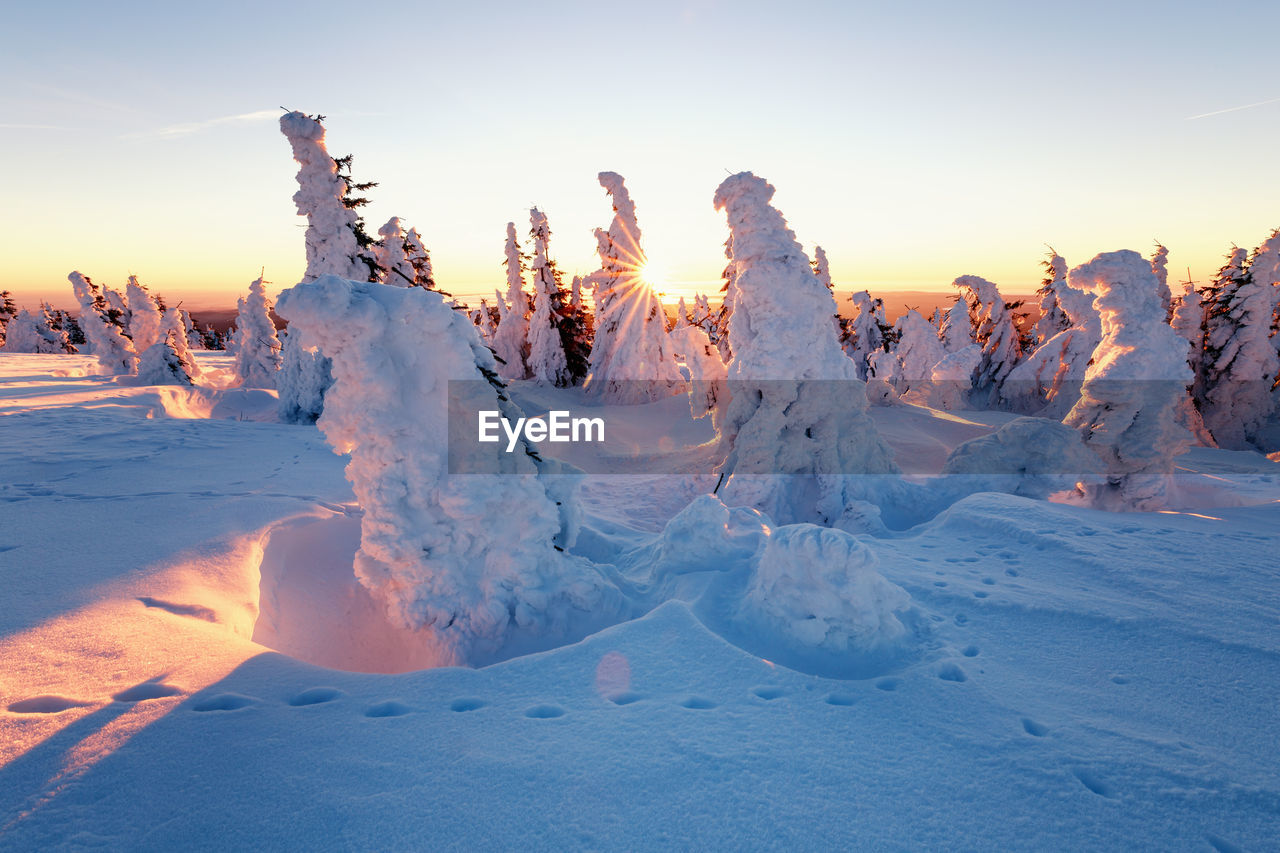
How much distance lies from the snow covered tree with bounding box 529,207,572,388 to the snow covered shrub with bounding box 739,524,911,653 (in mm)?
24201

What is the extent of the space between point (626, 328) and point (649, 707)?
21793 mm

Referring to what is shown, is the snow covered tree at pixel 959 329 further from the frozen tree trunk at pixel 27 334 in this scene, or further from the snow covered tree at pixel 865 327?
the frozen tree trunk at pixel 27 334

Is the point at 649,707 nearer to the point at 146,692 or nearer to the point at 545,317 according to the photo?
the point at 146,692

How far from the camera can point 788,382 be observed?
430 inches

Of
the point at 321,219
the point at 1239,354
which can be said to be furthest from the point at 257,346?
the point at 1239,354

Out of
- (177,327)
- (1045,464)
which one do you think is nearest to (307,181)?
(177,327)

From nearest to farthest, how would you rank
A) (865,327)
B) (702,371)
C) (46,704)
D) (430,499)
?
1. (46,704)
2. (430,499)
3. (702,371)
4. (865,327)

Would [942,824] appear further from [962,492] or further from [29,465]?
[29,465]

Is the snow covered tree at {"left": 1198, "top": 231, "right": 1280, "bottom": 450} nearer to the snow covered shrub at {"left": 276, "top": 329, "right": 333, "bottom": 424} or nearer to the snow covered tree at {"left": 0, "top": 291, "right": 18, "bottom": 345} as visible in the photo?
the snow covered shrub at {"left": 276, "top": 329, "right": 333, "bottom": 424}

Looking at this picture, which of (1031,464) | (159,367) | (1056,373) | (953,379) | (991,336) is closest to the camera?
(1031,464)

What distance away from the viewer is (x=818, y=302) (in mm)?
11156

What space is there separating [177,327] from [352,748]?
31.1 m

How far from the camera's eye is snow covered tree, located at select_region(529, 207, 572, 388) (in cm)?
2708

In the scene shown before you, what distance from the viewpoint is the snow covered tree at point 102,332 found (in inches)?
909
